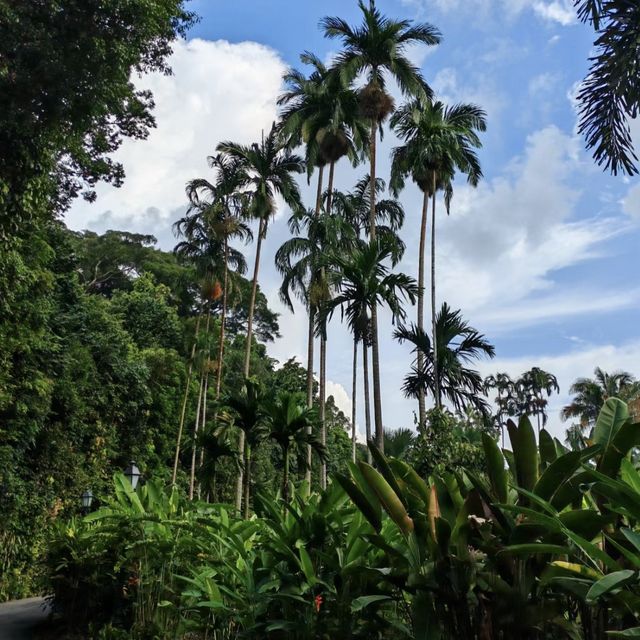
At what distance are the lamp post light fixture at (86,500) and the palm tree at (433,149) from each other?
34.6 feet

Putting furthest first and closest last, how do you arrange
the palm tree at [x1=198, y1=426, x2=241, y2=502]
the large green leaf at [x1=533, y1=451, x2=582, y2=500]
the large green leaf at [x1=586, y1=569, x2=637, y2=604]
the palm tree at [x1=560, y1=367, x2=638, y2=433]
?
the palm tree at [x1=560, y1=367, x2=638, y2=433] < the palm tree at [x1=198, y1=426, x2=241, y2=502] < the large green leaf at [x1=533, y1=451, x2=582, y2=500] < the large green leaf at [x1=586, y1=569, x2=637, y2=604]

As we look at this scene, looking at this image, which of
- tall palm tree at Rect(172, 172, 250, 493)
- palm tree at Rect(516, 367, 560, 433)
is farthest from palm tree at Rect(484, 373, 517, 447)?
tall palm tree at Rect(172, 172, 250, 493)

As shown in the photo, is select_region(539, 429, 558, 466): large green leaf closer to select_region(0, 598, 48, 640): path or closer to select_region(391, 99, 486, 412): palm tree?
select_region(0, 598, 48, 640): path

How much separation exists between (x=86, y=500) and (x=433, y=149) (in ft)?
47.7

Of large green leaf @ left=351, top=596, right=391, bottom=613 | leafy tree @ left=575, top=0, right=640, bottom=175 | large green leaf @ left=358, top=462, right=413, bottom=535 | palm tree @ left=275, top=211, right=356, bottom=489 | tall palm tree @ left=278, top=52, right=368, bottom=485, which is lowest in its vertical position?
large green leaf @ left=351, top=596, right=391, bottom=613

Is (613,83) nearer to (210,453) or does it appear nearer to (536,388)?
(210,453)

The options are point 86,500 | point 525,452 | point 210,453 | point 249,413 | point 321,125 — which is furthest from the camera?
point 321,125

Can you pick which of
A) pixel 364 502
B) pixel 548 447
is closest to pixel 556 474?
pixel 548 447

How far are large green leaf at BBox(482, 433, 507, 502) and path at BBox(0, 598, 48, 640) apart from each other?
7.60 metres

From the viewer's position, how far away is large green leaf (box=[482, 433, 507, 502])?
12.0ft

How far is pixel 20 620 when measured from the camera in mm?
9789

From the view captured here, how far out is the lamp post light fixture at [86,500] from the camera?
17.0 m

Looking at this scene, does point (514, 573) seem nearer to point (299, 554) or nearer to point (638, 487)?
point (638, 487)

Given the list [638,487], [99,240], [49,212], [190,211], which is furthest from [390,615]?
[99,240]
